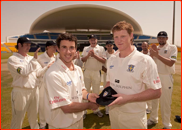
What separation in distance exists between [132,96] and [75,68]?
976mm

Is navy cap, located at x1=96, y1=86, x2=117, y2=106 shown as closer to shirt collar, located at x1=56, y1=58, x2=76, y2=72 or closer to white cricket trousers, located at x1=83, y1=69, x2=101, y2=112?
shirt collar, located at x1=56, y1=58, x2=76, y2=72

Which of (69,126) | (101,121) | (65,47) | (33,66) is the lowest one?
(101,121)

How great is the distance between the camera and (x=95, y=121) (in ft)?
11.6

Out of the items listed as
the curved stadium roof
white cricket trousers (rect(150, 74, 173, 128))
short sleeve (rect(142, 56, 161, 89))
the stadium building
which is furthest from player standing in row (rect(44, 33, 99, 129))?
the curved stadium roof

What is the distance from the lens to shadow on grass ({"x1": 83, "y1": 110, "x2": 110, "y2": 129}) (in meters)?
3.27

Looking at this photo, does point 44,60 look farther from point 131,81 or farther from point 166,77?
point 166,77

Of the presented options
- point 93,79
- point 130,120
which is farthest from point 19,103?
point 130,120

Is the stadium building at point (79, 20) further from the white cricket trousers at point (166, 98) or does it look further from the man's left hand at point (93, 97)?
the man's left hand at point (93, 97)

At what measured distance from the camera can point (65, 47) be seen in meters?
1.67

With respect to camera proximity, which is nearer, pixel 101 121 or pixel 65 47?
pixel 65 47

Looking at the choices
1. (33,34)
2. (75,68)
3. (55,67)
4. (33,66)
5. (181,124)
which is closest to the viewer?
(55,67)

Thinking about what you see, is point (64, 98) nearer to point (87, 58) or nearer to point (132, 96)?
point (132, 96)

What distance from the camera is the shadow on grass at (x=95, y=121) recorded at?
327 cm

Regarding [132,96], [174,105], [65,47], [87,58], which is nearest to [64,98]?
[65,47]
